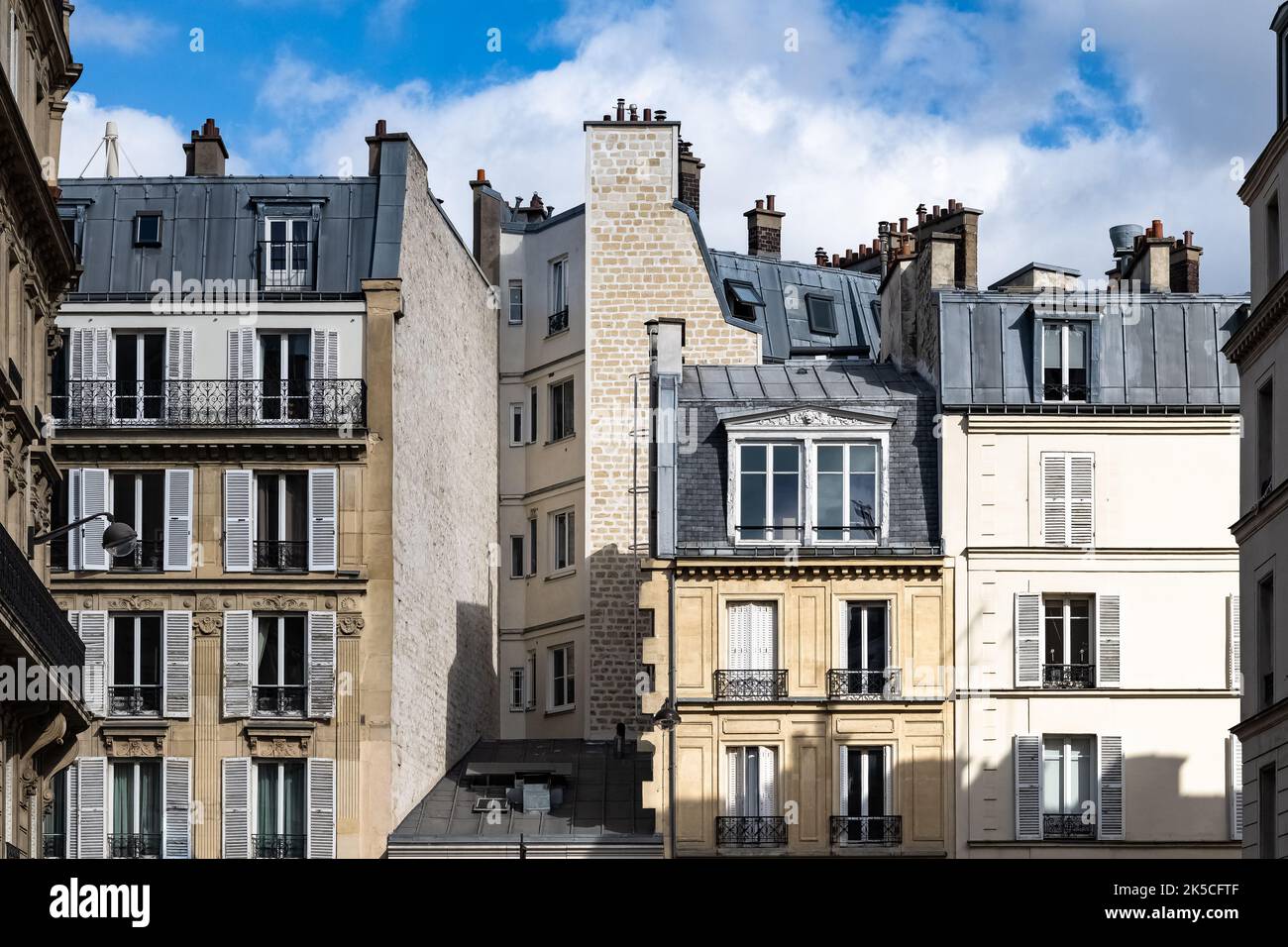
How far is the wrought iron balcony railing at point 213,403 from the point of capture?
164 ft

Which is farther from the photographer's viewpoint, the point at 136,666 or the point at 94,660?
the point at 136,666

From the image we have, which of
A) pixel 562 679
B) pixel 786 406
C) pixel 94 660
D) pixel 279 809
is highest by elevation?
pixel 786 406

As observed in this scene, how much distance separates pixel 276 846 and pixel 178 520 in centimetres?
640

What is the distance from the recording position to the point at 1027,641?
48.3m

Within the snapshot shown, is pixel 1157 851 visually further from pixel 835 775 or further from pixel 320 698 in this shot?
pixel 320 698

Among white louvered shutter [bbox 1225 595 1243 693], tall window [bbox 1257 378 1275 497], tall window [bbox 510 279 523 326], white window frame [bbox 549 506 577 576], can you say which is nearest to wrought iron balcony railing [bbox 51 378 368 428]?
white window frame [bbox 549 506 577 576]

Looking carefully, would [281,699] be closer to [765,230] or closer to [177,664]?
[177,664]

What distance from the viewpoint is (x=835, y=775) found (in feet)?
156

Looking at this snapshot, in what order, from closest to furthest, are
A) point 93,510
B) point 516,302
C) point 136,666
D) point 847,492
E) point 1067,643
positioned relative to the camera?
point 1067,643
point 847,492
point 136,666
point 93,510
point 516,302

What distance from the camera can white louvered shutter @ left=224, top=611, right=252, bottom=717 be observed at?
48.7 m

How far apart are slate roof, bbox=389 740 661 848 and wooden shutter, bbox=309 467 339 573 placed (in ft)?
16.6

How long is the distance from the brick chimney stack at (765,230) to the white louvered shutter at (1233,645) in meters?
20.6

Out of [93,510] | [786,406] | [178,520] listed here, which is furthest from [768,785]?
[93,510]

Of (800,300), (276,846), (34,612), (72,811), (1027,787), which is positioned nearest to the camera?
(34,612)
